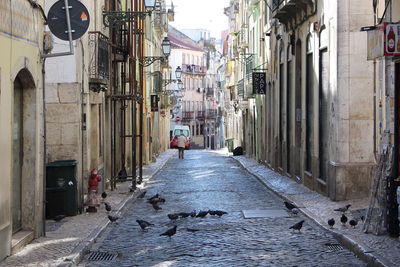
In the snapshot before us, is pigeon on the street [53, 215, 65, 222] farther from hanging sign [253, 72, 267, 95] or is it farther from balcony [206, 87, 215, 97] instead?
balcony [206, 87, 215, 97]

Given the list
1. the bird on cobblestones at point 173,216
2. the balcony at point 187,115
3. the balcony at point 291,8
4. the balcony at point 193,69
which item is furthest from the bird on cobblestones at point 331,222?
the balcony at point 193,69

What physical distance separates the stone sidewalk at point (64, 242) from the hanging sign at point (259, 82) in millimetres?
Result: 17659

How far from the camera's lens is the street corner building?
35.3 feet

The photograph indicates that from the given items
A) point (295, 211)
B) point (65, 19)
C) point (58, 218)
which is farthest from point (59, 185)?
point (295, 211)

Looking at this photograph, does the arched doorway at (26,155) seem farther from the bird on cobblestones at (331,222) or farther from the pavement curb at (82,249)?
the bird on cobblestones at (331,222)

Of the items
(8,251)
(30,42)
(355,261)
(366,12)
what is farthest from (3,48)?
(366,12)

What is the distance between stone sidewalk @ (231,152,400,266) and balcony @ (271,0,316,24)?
16.3 ft

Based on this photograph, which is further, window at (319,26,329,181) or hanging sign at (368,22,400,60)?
window at (319,26,329,181)

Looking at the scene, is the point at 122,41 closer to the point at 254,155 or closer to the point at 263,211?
the point at 263,211

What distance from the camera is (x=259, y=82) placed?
34.3m

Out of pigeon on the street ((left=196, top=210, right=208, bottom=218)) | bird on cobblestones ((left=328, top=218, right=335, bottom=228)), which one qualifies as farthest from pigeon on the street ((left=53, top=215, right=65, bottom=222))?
bird on cobblestones ((left=328, top=218, right=335, bottom=228))

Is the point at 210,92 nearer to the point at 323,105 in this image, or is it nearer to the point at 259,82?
the point at 259,82

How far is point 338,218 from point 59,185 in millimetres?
5220

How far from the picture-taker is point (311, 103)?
73.5 ft
